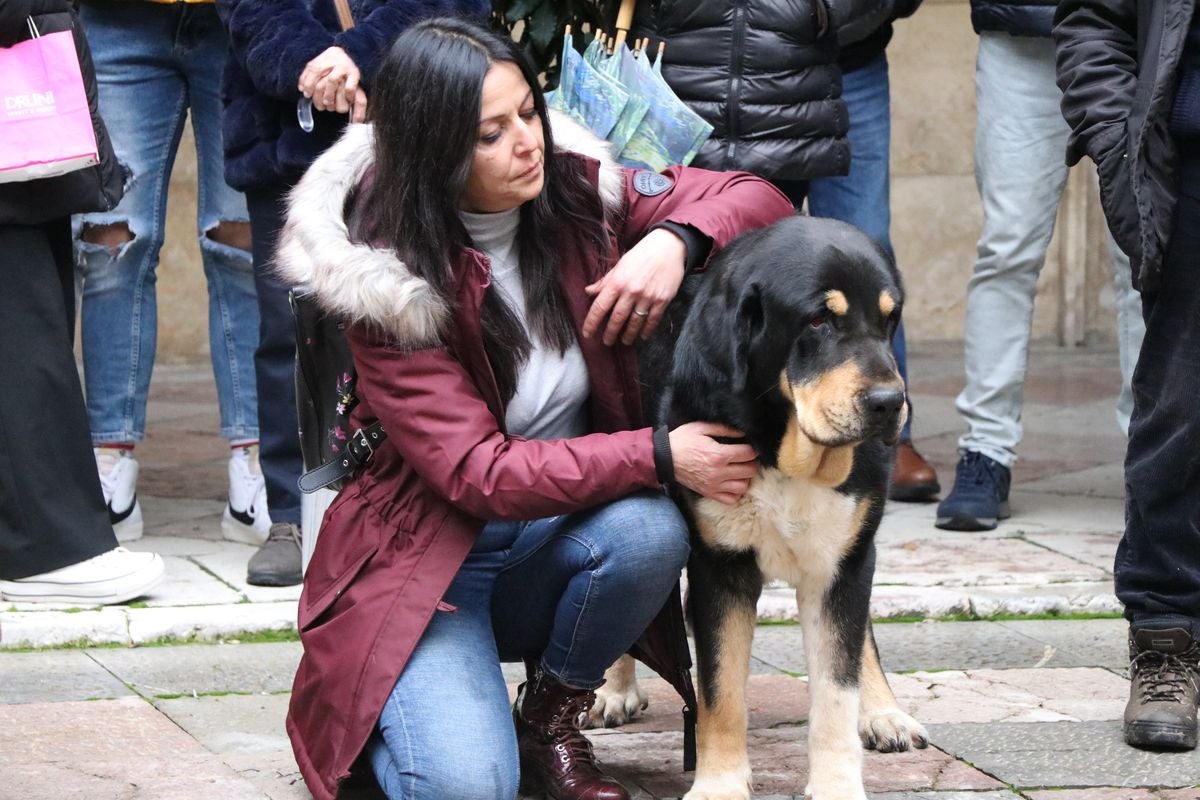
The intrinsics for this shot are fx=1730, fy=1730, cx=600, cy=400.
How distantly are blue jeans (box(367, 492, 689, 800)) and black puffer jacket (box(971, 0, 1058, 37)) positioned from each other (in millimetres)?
2446

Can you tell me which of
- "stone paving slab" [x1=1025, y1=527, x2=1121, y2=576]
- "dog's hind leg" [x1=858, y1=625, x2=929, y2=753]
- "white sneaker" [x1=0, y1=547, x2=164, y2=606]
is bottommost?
"stone paving slab" [x1=1025, y1=527, x2=1121, y2=576]

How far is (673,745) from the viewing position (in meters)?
3.52

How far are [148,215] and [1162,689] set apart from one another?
299cm

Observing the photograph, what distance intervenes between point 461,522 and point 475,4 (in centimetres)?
173

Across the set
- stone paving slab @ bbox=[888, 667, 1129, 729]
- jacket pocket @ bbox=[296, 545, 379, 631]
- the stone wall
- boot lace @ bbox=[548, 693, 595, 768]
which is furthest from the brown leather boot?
the stone wall

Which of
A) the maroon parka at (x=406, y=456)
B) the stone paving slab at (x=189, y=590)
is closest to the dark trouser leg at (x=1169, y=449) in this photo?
the maroon parka at (x=406, y=456)

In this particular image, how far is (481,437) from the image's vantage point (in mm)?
2980

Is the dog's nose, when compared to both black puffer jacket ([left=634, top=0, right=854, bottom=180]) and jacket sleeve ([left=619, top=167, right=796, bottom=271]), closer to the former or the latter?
jacket sleeve ([left=619, top=167, right=796, bottom=271])

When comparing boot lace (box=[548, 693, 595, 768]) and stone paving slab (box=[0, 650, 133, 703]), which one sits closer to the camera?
boot lace (box=[548, 693, 595, 768])

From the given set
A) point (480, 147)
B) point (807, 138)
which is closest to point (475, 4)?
point (807, 138)

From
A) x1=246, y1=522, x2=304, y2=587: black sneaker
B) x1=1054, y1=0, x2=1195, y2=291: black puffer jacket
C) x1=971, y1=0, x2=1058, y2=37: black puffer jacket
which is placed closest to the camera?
x1=1054, y1=0, x2=1195, y2=291: black puffer jacket

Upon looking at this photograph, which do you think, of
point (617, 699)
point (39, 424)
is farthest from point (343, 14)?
point (617, 699)

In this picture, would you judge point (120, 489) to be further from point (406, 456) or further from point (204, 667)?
point (406, 456)

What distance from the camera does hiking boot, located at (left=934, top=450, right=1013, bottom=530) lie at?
5176 mm
